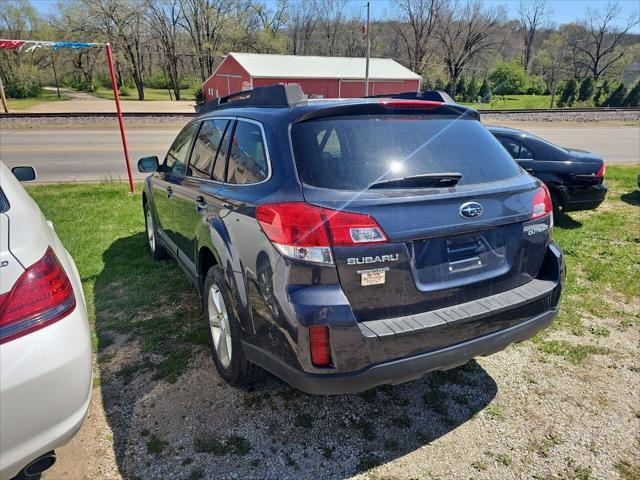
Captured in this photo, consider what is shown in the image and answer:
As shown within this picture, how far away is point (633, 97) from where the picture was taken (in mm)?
45344

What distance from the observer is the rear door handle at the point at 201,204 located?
3.07m

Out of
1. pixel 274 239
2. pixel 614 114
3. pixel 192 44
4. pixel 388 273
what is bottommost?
pixel 614 114

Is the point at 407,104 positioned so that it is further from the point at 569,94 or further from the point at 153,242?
the point at 569,94

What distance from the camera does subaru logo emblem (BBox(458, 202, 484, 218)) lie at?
2.27 m

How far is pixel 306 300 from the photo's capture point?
2020 mm

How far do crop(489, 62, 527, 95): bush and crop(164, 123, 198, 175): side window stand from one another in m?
67.5

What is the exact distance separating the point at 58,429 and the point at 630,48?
9140 centimetres

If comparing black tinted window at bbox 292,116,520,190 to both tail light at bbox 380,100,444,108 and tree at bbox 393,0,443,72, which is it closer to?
tail light at bbox 380,100,444,108

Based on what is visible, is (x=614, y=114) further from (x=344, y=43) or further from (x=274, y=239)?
(x=344, y=43)

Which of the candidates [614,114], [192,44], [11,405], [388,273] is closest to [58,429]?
[11,405]

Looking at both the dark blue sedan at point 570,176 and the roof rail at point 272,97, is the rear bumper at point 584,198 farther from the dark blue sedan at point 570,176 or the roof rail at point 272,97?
the roof rail at point 272,97

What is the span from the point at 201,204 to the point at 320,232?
Answer: 1412 mm

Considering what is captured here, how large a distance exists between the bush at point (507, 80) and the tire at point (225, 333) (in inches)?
2710

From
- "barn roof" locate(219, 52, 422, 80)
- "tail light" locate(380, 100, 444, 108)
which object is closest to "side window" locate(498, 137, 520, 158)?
"tail light" locate(380, 100, 444, 108)
